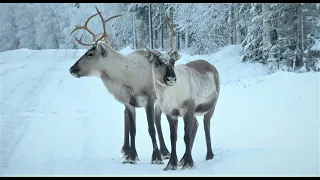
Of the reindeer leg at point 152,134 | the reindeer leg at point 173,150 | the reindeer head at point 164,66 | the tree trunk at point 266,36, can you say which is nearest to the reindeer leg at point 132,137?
the reindeer leg at point 152,134

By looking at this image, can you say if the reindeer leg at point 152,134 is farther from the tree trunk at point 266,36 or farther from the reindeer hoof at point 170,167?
the tree trunk at point 266,36

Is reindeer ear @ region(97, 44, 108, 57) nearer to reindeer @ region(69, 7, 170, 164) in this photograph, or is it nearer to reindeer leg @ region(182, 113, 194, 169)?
reindeer @ region(69, 7, 170, 164)

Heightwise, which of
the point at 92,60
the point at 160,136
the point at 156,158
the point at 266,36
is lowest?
the point at 266,36

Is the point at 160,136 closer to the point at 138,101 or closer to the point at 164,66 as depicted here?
the point at 138,101

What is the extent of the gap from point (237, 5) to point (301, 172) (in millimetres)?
15587

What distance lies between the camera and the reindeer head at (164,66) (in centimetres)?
686

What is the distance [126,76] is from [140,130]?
9.25 ft

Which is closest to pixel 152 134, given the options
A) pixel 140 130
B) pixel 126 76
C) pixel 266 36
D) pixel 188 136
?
pixel 188 136

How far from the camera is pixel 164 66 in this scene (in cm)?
698

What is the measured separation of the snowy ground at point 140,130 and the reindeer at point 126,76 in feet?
1.95

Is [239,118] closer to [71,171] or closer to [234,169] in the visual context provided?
[234,169]

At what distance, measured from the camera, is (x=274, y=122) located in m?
11.2

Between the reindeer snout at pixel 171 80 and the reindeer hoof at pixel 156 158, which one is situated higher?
the reindeer snout at pixel 171 80

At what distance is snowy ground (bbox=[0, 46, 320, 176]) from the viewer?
800 cm
